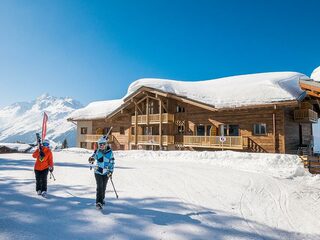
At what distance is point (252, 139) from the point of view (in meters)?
20.6

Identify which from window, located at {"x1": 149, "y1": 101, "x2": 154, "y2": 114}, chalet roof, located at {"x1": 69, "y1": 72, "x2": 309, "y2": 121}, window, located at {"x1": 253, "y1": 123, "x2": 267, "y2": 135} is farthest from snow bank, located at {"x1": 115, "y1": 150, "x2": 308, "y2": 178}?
window, located at {"x1": 149, "y1": 101, "x2": 154, "y2": 114}

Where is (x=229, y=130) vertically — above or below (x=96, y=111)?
below

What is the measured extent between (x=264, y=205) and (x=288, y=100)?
1371 centimetres

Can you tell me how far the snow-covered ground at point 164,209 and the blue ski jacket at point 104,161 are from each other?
2.85 ft

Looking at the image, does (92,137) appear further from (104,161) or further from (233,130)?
(104,161)

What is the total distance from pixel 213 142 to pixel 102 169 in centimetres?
1735

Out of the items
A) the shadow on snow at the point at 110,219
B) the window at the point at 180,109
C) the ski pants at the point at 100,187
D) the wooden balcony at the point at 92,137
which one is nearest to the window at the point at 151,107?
the window at the point at 180,109

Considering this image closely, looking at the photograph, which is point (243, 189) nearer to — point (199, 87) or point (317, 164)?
point (317, 164)

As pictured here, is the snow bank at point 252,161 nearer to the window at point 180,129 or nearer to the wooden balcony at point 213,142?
the wooden balcony at point 213,142

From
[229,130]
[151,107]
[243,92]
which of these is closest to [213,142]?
[229,130]

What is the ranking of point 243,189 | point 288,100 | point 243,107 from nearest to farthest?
point 243,189 → point 288,100 → point 243,107

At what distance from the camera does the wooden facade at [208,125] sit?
19.7m

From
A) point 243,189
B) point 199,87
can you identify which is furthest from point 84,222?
point 199,87

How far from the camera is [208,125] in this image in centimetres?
2355
